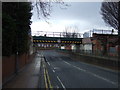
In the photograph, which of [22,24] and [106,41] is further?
[106,41]

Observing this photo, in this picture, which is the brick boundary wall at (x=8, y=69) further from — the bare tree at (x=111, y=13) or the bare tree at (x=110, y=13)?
the bare tree at (x=110, y=13)

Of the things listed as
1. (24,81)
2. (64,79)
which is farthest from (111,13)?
(24,81)

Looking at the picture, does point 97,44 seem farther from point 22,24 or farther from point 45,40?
point 22,24

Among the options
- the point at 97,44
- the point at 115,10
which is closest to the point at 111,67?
the point at 115,10

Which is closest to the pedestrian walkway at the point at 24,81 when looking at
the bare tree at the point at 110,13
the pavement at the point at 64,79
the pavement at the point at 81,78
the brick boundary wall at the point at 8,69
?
the pavement at the point at 64,79

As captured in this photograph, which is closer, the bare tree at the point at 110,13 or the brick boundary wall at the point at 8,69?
the brick boundary wall at the point at 8,69

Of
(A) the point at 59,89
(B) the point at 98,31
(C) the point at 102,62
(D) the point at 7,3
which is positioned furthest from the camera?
(B) the point at 98,31

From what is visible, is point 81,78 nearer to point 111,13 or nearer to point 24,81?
point 24,81

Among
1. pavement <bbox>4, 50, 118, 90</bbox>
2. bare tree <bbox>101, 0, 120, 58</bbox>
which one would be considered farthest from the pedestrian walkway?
bare tree <bbox>101, 0, 120, 58</bbox>

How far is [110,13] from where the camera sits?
1649 inches

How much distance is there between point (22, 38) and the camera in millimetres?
24375

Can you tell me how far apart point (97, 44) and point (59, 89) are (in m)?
43.9

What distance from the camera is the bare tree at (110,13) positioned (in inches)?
1577

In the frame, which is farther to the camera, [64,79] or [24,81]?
[64,79]
